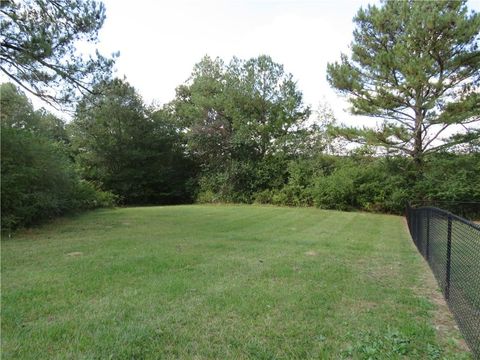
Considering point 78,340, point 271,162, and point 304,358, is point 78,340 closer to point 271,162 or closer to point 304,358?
point 304,358

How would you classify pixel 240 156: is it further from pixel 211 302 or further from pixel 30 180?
pixel 211 302

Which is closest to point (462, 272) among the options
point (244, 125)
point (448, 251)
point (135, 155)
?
point (448, 251)

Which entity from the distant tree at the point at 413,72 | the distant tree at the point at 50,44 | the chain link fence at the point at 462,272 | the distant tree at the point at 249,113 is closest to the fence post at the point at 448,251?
the chain link fence at the point at 462,272

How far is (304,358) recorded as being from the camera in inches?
93.7

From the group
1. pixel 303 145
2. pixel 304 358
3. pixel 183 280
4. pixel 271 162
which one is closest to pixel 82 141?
pixel 271 162

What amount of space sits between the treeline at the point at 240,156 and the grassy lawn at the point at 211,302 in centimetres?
921

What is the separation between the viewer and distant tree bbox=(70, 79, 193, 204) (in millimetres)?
20391

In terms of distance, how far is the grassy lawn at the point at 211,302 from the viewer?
2.49 m

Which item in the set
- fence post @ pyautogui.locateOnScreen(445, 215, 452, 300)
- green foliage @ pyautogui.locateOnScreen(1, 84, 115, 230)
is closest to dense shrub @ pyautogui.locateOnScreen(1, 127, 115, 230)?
green foliage @ pyautogui.locateOnScreen(1, 84, 115, 230)

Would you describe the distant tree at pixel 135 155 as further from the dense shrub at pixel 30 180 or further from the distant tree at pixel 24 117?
the dense shrub at pixel 30 180

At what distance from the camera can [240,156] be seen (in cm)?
2173

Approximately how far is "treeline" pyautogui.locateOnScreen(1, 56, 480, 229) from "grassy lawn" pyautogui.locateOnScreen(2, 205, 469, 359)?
30.2 ft

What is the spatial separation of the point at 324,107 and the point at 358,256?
65.9 feet

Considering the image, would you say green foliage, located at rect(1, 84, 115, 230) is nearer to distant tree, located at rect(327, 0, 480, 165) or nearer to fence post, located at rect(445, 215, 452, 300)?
fence post, located at rect(445, 215, 452, 300)
